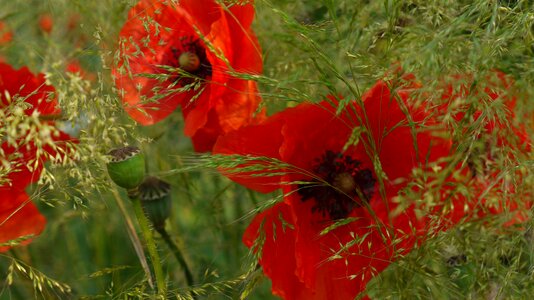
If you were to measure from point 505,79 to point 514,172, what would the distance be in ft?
0.35

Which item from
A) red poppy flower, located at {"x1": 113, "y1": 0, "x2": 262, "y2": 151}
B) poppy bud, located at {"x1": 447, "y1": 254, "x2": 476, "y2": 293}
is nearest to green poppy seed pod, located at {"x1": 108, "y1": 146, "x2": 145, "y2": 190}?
red poppy flower, located at {"x1": 113, "y1": 0, "x2": 262, "y2": 151}

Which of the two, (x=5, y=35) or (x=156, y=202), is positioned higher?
(x=5, y=35)

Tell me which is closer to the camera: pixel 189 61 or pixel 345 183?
pixel 345 183

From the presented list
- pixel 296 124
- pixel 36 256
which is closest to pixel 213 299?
pixel 296 124

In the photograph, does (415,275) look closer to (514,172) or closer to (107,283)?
(514,172)

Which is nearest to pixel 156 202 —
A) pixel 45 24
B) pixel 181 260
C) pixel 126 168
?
pixel 181 260

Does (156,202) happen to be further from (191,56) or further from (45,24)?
(45,24)

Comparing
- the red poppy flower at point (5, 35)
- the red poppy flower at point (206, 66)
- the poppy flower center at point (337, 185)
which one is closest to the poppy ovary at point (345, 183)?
the poppy flower center at point (337, 185)

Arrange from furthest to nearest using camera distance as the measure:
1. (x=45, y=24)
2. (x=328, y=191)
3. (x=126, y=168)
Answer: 1. (x=45, y=24)
2. (x=328, y=191)
3. (x=126, y=168)

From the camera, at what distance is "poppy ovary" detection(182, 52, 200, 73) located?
2.87 ft

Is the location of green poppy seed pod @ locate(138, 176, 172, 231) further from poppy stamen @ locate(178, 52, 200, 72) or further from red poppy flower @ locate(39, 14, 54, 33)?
red poppy flower @ locate(39, 14, 54, 33)

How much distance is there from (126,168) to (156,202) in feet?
0.56

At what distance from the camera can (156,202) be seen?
2.76 ft

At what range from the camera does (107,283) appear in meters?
0.89
